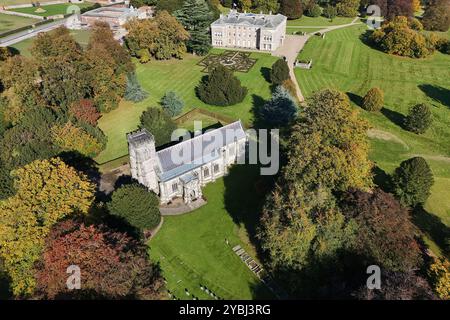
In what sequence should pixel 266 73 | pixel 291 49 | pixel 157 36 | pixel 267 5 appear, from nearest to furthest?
pixel 266 73 < pixel 157 36 < pixel 291 49 < pixel 267 5

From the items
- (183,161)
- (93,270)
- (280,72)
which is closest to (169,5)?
(280,72)

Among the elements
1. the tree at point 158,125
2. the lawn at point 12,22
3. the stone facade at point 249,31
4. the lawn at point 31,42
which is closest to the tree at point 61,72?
the tree at point 158,125

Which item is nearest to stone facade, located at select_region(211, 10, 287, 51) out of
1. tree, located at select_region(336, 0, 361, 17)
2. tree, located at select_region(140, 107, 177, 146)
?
tree, located at select_region(336, 0, 361, 17)

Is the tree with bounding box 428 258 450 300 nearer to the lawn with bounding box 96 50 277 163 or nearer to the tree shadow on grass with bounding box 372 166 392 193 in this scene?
the tree shadow on grass with bounding box 372 166 392 193

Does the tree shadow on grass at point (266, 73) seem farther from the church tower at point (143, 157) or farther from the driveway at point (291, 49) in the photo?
the church tower at point (143, 157)

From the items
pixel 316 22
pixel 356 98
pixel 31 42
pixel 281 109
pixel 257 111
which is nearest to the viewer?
pixel 281 109

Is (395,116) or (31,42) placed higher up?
(31,42)

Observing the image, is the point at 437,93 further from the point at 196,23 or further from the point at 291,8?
the point at 196,23
